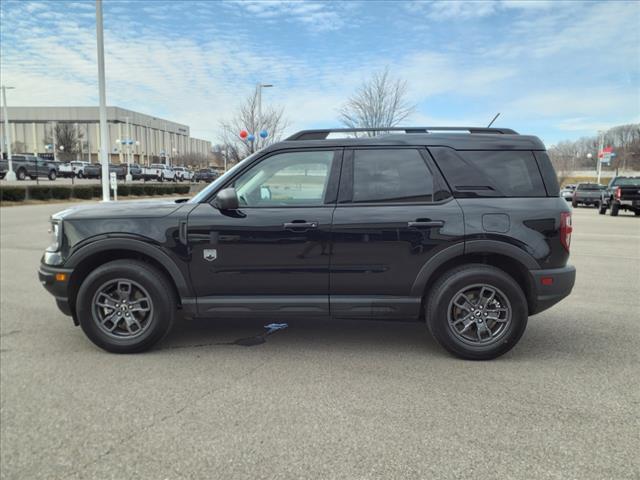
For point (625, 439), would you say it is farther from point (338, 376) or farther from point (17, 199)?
point (17, 199)

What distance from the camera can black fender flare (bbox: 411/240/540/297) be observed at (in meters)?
3.91

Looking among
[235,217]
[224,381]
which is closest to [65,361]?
[224,381]

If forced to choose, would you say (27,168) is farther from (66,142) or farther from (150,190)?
(66,142)

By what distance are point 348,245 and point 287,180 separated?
81 centimetres

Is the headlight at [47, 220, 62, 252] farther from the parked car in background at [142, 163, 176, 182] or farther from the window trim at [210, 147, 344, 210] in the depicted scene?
the parked car in background at [142, 163, 176, 182]

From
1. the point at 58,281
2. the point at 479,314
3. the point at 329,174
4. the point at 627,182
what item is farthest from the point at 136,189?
the point at 479,314

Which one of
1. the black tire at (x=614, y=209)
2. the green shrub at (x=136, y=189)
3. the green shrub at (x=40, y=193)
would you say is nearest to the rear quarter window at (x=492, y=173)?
the black tire at (x=614, y=209)

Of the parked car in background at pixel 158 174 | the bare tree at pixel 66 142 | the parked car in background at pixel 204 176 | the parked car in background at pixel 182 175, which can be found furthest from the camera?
the bare tree at pixel 66 142

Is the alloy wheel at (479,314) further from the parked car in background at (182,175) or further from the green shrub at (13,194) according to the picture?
the parked car in background at (182,175)

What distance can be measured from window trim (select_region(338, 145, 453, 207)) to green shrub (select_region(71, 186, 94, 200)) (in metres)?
25.5

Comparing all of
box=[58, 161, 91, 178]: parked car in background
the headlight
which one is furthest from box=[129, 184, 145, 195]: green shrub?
the headlight

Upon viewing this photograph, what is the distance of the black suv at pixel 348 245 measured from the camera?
12.9 feet

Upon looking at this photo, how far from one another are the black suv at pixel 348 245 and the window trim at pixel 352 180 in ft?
0.04

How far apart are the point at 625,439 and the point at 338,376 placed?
1.90 meters
